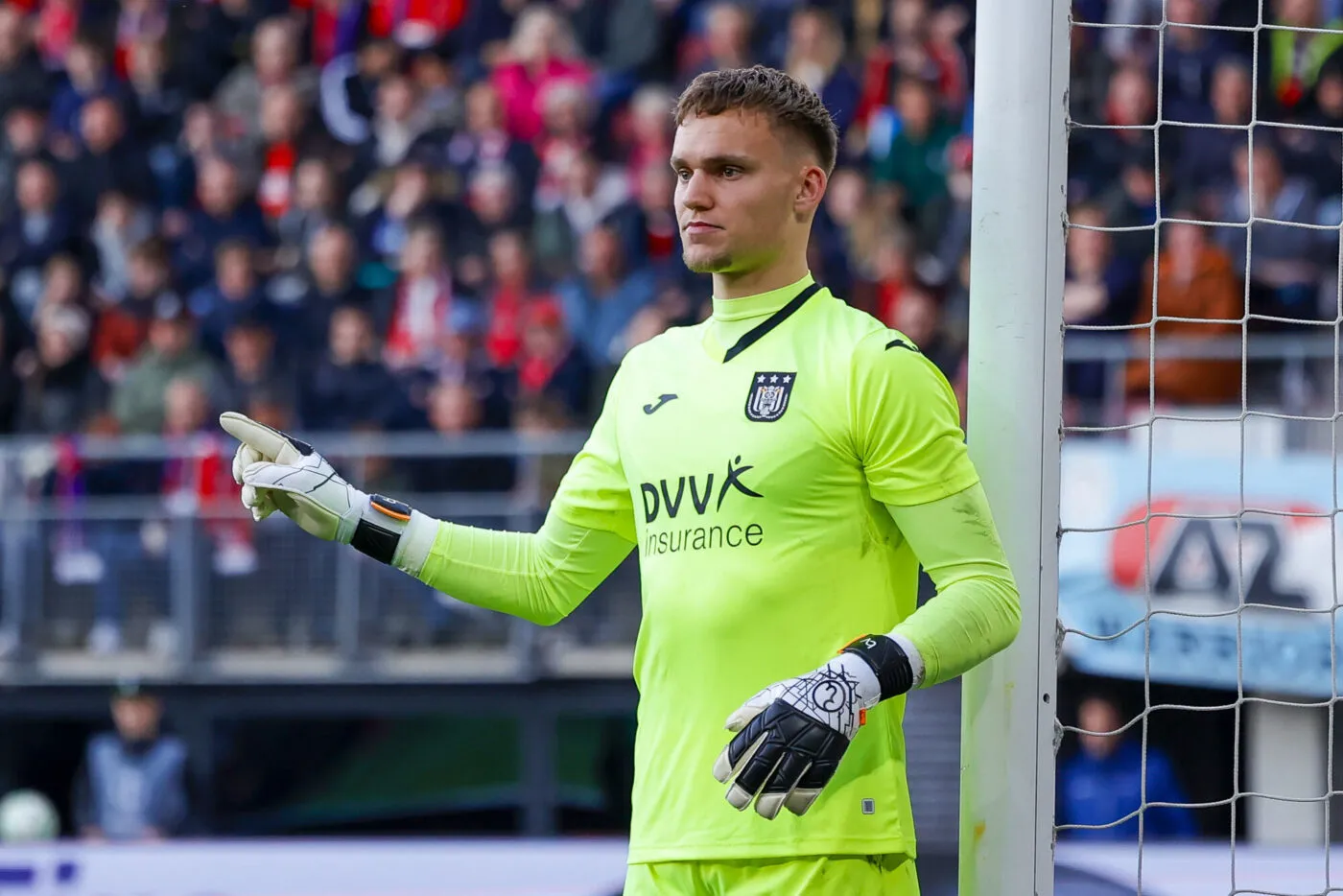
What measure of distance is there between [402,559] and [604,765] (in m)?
5.79

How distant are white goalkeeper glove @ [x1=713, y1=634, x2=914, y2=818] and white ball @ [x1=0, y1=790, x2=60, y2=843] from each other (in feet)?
21.3

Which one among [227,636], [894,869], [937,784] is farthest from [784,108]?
[227,636]

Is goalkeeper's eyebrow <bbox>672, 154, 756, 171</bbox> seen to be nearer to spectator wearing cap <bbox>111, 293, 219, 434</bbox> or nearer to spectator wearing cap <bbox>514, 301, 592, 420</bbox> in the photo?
spectator wearing cap <bbox>514, 301, 592, 420</bbox>

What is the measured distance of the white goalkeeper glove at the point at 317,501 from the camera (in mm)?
3029

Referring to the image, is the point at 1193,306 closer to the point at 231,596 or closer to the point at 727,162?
the point at 231,596

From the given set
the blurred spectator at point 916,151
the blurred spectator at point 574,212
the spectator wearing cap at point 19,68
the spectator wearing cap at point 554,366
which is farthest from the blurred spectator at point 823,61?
the spectator wearing cap at point 19,68

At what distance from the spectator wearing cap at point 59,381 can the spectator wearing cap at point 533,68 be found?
8.19 ft

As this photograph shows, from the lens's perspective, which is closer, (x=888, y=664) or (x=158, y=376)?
(x=888, y=664)

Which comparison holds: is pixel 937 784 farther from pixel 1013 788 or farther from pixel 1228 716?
pixel 1228 716

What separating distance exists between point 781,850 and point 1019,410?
870mm

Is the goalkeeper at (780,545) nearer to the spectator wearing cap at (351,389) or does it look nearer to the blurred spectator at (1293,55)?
the spectator wearing cap at (351,389)

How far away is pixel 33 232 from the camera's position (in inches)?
384

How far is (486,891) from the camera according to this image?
17.5 ft

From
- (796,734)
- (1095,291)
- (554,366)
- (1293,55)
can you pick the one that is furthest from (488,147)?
(796,734)
